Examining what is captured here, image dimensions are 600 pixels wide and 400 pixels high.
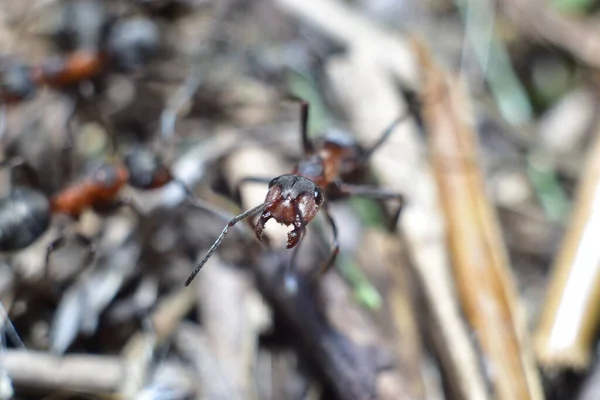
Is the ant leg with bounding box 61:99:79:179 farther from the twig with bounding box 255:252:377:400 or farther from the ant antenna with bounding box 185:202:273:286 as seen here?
the ant antenna with bounding box 185:202:273:286

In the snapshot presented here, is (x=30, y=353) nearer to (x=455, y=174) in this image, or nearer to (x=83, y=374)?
(x=83, y=374)

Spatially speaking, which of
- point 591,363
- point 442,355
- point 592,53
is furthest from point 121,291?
point 592,53

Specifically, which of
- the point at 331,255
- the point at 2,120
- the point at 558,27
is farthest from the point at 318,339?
the point at 558,27

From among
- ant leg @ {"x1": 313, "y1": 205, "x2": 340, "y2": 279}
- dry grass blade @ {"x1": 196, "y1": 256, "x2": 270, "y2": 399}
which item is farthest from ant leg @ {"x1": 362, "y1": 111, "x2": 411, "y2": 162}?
dry grass blade @ {"x1": 196, "y1": 256, "x2": 270, "y2": 399}

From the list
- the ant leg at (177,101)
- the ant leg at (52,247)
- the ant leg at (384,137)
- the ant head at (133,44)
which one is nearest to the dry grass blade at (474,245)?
the ant leg at (384,137)

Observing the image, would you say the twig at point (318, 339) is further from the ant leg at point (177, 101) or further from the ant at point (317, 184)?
the ant leg at point (177, 101)

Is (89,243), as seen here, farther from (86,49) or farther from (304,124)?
(86,49)
